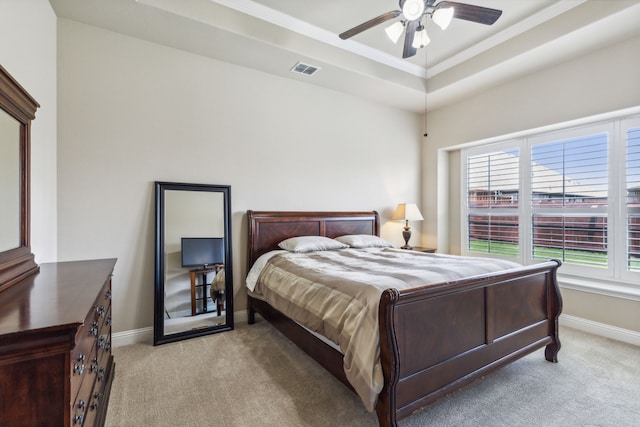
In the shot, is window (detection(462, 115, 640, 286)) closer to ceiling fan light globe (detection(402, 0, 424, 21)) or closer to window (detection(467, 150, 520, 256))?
window (detection(467, 150, 520, 256))

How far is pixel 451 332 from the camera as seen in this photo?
1798 mm

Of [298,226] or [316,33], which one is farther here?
[298,226]

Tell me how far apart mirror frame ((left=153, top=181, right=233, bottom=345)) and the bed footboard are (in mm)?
2015

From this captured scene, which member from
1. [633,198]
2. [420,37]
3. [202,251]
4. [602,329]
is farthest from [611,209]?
[202,251]

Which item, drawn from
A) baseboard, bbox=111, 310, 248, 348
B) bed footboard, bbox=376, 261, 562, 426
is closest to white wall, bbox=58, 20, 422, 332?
baseboard, bbox=111, 310, 248, 348

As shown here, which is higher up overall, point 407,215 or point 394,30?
point 394,30

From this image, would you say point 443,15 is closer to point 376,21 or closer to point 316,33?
point 376,21

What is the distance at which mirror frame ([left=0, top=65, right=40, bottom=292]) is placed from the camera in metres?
1.38

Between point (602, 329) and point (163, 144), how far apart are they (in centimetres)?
464

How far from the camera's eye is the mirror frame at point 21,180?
1379 millimetres

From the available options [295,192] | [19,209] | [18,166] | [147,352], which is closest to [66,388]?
[19,209]

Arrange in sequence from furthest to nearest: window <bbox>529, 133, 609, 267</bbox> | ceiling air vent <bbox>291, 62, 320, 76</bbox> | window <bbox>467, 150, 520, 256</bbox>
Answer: window <bbox>467, 150, 520, 256</bbox> < ceiling air vent <bbox>291, 62, 320, 76</bbox> < window <bbox>529, 133, 609, 267</bbox>

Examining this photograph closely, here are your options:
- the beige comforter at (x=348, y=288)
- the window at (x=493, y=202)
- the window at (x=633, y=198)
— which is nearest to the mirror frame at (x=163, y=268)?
the beige comforter at (x=348, y=288)

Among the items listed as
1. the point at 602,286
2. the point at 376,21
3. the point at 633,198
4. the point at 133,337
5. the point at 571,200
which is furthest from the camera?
the point at 571,200
